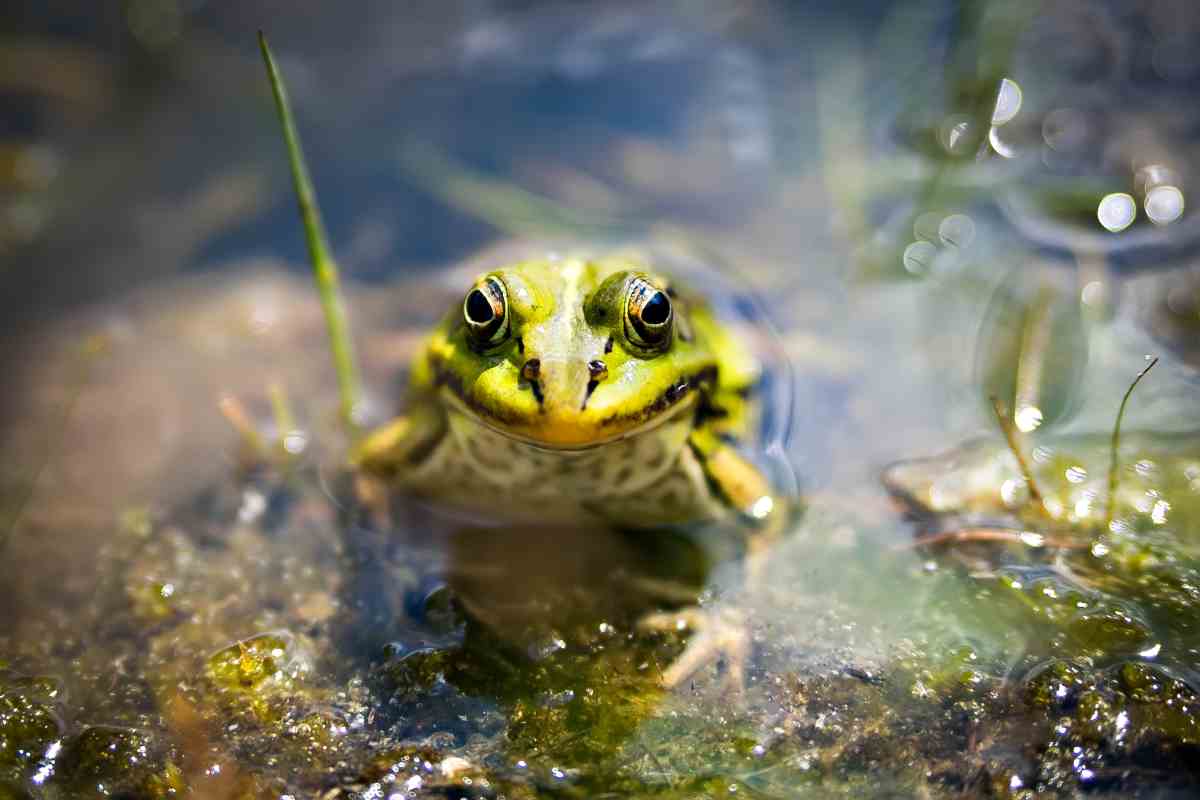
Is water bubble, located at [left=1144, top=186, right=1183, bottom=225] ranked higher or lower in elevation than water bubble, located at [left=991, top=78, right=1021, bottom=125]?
lower

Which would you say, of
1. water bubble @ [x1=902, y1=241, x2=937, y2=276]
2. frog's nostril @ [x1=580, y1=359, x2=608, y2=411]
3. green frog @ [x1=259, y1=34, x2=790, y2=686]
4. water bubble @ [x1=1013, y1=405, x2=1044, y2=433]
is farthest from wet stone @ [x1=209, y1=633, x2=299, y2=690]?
water bubble @ [x1=902, y1=241, x2=937, y2=276]

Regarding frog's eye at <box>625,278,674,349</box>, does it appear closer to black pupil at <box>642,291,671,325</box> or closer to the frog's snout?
black pupil at <box>642,291,671,325</box>

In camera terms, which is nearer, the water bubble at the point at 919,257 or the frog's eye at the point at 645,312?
the frog's eye at the point at 645,312

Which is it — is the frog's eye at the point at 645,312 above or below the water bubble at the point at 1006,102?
below

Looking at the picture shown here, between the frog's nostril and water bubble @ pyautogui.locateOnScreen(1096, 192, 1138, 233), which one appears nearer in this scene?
the frog's nostril

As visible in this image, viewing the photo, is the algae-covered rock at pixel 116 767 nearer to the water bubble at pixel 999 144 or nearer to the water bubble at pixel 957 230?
the water bubble at pixel 957 230

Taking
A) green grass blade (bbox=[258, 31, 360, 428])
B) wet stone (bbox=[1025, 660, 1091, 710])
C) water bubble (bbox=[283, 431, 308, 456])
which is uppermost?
green grass blade (bbox=[258, 31, 360, 428])

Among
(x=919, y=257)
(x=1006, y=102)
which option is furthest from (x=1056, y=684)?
(x=1006, y=102)

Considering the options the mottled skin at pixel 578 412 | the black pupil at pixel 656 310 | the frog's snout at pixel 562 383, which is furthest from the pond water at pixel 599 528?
the black pupil at pixel 656 310
